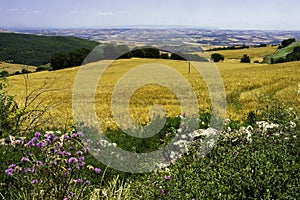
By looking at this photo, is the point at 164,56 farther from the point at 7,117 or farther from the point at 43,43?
the point at 43,43

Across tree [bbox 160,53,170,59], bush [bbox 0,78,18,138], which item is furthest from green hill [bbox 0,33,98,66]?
bush [bbox 0,78,18,138]

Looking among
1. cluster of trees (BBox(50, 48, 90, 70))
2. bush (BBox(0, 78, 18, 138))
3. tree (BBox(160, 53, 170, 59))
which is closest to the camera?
bush (BBox(0, 78, 18, 138))

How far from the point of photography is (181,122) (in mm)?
8133

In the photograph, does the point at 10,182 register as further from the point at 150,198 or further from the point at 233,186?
the point at 233,186

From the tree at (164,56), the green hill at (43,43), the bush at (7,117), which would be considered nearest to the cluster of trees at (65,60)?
the tree at (164,56)

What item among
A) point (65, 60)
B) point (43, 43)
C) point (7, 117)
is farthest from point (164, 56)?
point (43, 43)

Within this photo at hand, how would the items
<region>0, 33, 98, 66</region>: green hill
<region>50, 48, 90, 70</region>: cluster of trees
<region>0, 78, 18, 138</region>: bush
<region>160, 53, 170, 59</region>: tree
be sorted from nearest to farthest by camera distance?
<region>0, 78, 18, 138</region>: bush
<region>50, 48, 90, 70</region>: cluster of trees
<region>160, 53, 170, 59</region>: tree
<region>0, 33, 98, 66</region>: green hill

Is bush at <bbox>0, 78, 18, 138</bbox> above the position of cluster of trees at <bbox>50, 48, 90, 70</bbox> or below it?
above

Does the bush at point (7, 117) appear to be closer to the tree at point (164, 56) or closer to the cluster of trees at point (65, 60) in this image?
the cluster of trees at point (65, 60)

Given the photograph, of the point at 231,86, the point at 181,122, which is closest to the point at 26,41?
the point at 231,86

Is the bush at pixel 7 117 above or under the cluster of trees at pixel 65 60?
above

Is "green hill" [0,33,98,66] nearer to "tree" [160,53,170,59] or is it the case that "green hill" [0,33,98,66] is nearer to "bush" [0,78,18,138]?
"tree" [160,53,170,59]

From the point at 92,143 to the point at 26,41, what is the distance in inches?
6008

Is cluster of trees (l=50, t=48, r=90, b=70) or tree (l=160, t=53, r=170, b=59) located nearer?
cluster of trees (l=50, t=48, r=90, b=70)
